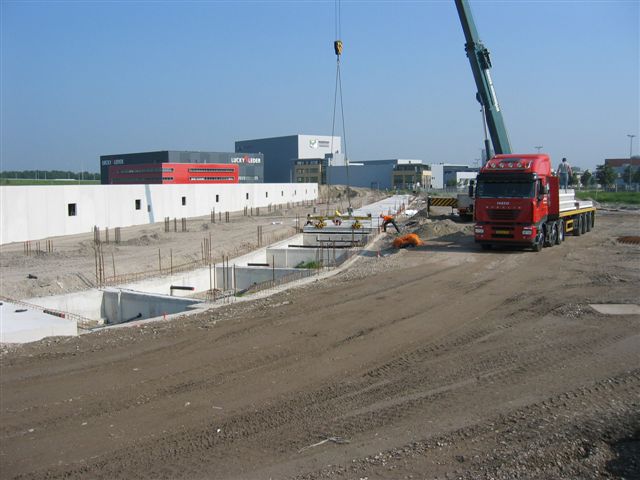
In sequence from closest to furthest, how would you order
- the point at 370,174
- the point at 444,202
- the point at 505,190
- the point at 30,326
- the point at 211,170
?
the point at 30,326 < the point at 505,190 < the point at 444,202 < the point at 211,170 < the point at 370,174

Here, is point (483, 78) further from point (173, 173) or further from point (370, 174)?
point (370, 174)

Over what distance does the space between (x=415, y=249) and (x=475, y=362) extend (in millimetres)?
13461

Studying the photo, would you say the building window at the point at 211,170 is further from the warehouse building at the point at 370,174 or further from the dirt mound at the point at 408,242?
the dirt mound at the point at 408,242

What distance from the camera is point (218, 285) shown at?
25.6 metres

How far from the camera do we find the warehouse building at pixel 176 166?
7406 centimetres

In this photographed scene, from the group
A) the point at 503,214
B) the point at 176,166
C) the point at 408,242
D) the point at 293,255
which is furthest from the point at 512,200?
the point at 176,166

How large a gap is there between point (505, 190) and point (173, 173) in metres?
58.9

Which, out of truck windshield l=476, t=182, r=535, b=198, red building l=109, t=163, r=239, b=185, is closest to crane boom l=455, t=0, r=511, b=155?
truck windshield l=476, t=182, r=535, b=198

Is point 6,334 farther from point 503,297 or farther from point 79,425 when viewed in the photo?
point 503,297

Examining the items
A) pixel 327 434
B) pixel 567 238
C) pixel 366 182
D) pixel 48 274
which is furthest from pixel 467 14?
pixel 366 182

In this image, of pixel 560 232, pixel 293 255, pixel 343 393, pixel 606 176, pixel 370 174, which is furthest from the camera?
pixel 370 174

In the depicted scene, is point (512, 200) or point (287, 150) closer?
point (512, 200)

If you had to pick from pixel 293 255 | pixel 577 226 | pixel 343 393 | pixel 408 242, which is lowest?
pixel 293 255

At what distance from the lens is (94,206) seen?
35500mm
